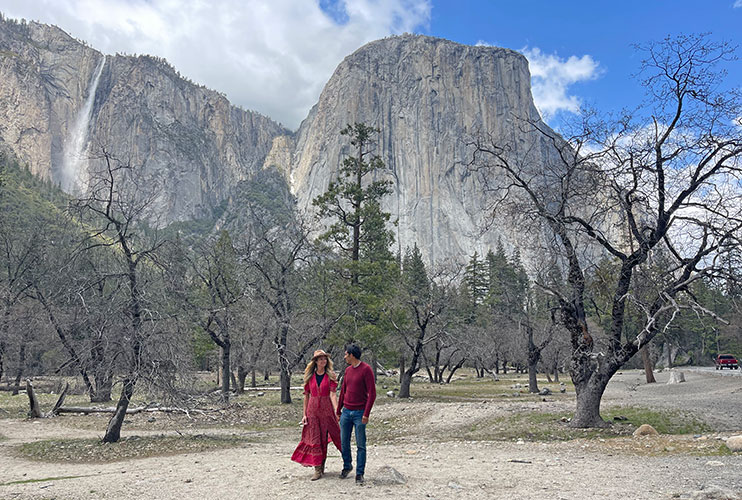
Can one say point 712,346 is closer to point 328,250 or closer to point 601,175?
point 328,250

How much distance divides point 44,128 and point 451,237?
14748cm

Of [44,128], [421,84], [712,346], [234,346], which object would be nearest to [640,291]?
[234,346]

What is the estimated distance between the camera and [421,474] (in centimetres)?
757

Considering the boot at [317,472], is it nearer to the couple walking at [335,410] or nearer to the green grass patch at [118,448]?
the couple walking at [335,410]

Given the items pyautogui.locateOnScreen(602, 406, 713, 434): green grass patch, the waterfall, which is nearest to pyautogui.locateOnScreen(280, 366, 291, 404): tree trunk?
pyautogui.locateOnScreen(602, 406, 713, 434): green grass patch

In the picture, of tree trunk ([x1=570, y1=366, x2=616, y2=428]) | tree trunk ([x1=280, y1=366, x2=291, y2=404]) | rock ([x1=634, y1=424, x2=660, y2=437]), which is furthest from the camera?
tree trunk ([x1=280, y1=366, x2=291, y2=404])

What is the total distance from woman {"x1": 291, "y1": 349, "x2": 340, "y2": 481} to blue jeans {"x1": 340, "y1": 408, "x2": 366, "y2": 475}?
0.60 ft

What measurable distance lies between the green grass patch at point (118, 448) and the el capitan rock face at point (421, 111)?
405 feet

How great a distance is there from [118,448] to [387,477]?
285 inches

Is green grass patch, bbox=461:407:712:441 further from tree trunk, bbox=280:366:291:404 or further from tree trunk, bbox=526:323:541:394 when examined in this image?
tree trunk, bbox=526:323:541:394

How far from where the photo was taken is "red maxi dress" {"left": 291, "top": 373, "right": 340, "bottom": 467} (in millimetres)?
7223

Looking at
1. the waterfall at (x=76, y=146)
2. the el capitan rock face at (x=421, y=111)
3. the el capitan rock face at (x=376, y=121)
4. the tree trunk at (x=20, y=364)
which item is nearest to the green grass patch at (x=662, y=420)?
the tree trunk at (x=20, y=364)

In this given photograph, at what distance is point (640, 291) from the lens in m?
14.1

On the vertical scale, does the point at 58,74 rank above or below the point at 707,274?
above
